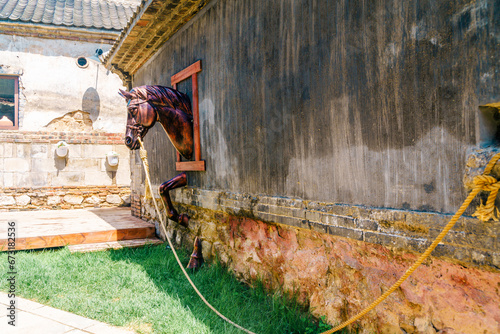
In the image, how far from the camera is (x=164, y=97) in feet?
17.0

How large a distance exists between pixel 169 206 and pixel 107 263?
1185mm

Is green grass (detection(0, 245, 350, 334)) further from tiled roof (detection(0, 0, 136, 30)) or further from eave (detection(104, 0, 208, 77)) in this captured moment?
tiled roof (detection(0, 0, 136, 30))

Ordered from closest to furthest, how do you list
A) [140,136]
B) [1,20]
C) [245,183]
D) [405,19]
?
[405,19] → [245,183] → [140,136] → [1,20]

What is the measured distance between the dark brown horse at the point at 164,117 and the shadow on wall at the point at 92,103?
789cm

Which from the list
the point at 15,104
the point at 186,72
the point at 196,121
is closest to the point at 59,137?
the point at 15,104

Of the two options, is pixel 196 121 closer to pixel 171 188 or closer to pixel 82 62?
pixel 171 188

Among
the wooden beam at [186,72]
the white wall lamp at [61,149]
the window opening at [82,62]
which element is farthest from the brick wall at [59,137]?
the wooden beam at [186,72]

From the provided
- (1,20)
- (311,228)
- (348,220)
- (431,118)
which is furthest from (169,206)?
(1,20)

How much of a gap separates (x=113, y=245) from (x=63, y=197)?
5.81 metres

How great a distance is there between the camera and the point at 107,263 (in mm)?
5430

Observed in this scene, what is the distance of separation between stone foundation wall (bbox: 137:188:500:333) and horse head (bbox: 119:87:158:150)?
56.2 inches

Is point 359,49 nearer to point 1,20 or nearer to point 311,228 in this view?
point 311,228

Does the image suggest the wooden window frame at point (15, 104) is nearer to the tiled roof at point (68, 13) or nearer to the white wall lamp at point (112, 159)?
the tiled roof at point (68, 13)

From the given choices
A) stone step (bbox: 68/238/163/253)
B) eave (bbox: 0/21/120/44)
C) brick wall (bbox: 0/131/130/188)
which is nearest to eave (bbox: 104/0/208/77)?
stone step (bbox: 68/238/163/253)
